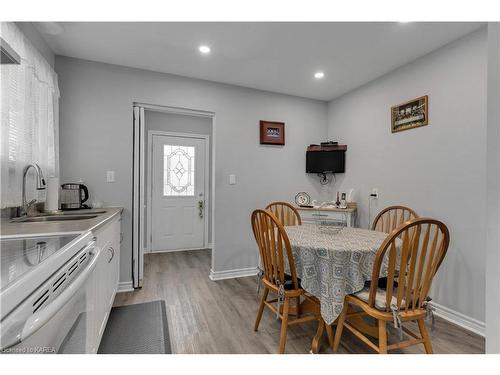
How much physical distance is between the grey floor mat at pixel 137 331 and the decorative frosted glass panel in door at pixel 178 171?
2172 mm

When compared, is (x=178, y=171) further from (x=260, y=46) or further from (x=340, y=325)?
(x=340, y=325)

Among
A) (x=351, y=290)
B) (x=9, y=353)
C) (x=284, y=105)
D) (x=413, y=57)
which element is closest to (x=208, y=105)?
(x=284, y=105)

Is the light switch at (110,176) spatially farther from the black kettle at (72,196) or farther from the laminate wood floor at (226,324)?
the laminate wood floor at (226,324)

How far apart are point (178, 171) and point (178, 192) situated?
36 centimetres

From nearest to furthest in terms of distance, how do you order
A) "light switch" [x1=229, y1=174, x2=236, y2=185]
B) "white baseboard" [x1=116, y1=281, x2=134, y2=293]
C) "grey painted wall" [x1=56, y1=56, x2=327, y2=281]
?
"grey painted wall" [x1=56, y1=56, x2=327, y2=281]
"white baseboard" [x1=116, y1=281, x2=134, y2=293]
"light switch" [x1=229, y1=174, x2=236, y2=185]

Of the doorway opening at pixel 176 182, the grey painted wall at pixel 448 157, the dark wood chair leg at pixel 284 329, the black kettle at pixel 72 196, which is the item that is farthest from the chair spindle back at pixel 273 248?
the doorway opening at pixel 176 182

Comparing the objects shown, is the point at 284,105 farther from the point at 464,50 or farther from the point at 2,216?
the point at 2,216

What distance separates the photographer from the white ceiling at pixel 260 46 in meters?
2.01

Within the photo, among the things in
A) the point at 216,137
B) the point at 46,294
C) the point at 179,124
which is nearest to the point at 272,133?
the point at 216,137

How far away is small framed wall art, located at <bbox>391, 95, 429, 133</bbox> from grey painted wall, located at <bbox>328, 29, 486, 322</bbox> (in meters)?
0.05

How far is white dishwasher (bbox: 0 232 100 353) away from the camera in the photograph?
0.54 m

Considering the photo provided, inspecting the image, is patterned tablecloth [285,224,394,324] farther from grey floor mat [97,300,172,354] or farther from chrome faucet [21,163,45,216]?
chrome faucet [21,163,45,216]

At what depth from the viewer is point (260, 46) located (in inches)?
90.6

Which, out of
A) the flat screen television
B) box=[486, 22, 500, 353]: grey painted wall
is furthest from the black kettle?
box=[486, 22, 500, 353]: grey painted wall
